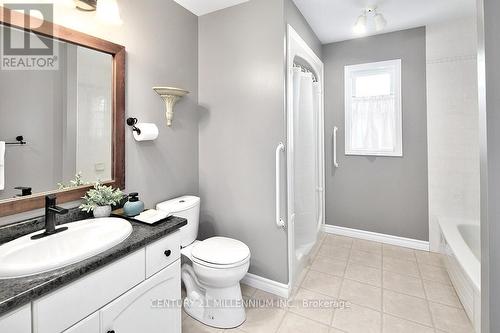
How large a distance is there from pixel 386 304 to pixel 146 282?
1.81 meters

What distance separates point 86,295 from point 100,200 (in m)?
0.66

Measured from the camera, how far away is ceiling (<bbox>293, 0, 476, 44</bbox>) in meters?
2.21

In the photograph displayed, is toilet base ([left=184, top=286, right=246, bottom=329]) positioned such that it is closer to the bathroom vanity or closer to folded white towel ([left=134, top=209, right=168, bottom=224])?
the bathroom vanity

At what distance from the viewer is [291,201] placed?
209cm

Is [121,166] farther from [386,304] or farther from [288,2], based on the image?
[386,304]

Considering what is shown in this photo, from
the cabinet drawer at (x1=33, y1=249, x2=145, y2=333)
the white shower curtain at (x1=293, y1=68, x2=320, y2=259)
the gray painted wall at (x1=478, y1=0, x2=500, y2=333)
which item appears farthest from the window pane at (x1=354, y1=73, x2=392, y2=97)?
the cabinet drawer at (x1=33, y1=249, x2=145, y2=333)

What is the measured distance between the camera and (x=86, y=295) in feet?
3.02

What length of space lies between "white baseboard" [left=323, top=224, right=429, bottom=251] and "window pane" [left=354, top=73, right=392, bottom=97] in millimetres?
1729

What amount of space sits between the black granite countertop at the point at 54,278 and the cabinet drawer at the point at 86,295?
3 cm

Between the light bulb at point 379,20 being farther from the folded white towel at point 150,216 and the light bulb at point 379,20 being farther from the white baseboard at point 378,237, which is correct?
the folded white towel at point 150,216

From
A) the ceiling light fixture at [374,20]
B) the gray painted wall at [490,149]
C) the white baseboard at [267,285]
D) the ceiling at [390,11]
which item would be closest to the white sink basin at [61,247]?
the white baseboard at [267,285]

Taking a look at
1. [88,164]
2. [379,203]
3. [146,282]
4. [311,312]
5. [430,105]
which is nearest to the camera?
[146,282]

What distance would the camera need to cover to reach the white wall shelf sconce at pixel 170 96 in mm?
1867

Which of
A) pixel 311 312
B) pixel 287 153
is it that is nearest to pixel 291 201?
pixel 287 153
